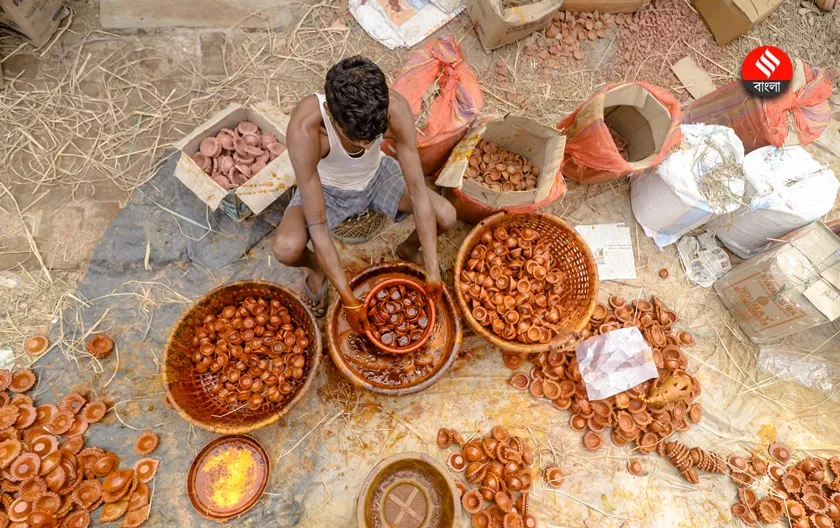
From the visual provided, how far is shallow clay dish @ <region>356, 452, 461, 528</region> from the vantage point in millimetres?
2572

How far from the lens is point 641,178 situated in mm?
3455

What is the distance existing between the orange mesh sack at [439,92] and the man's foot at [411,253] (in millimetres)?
628

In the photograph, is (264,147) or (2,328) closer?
(2,328)

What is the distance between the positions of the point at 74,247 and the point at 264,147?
1.42 m

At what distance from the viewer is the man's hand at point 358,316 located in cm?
250

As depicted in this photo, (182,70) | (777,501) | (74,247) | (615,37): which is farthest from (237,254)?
(777,501)

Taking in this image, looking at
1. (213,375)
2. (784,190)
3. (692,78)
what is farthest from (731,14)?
(213,375)

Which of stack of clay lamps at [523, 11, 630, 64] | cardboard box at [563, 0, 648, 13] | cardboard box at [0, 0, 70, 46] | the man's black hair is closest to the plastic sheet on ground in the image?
cardboard box at [0, 0, 70, 46]

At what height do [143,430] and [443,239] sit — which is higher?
[443,239]

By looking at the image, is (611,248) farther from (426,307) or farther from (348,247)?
(348,247)

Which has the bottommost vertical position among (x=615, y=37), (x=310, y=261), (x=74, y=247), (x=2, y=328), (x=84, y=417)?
(x=84, y=417)

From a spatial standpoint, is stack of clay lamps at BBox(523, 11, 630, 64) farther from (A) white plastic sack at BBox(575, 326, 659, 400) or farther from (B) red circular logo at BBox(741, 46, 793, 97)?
(A) white plastic sack at BBox(575, 326, 659, 400)

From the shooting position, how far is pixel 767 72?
3.31 metres

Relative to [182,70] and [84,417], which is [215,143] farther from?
[84,417]
